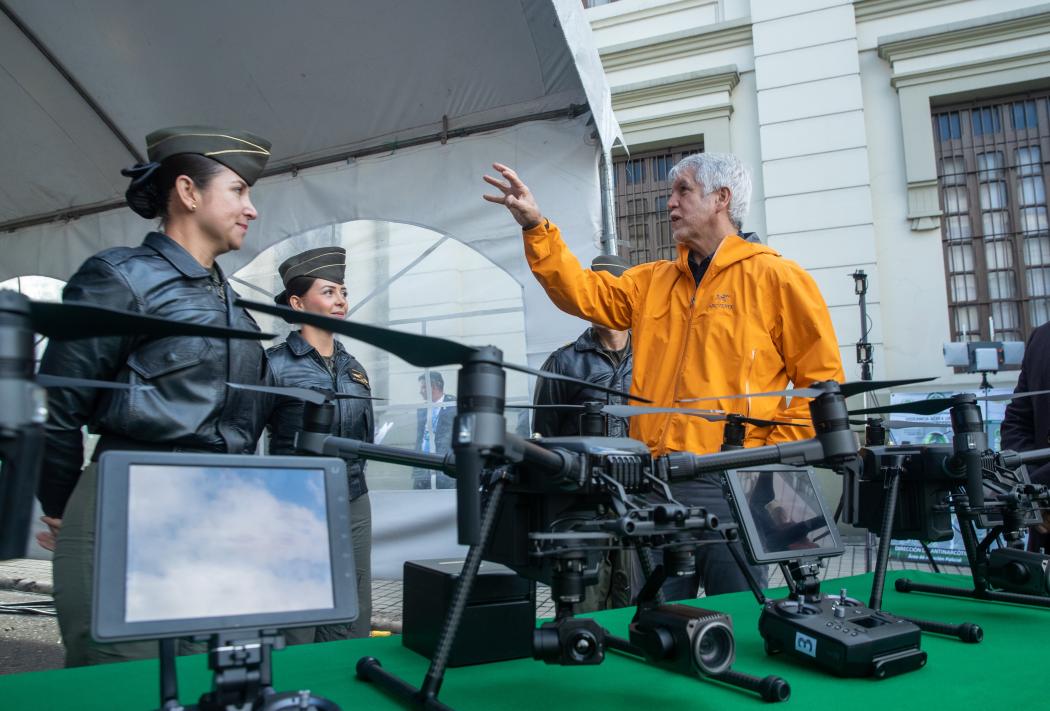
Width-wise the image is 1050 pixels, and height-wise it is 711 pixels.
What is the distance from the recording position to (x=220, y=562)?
88cm

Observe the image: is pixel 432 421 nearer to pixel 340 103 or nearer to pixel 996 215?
pixel 340 103

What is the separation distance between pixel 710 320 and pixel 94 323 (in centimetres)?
175

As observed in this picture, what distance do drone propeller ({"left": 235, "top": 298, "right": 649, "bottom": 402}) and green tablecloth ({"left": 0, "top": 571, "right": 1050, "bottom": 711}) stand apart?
566 millimetres

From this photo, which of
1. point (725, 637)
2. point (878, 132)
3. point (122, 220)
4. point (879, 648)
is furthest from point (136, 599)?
point (878, 132)

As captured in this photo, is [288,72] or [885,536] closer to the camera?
[885,536]

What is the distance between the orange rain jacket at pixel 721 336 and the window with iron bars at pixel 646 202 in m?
6.49

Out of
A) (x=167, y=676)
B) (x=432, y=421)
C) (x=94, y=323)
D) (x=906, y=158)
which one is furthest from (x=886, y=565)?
(x=906, y=158)

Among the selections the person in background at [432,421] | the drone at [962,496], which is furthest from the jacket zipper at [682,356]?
the person in background at [432,421]

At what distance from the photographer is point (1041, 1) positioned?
772 centimetres

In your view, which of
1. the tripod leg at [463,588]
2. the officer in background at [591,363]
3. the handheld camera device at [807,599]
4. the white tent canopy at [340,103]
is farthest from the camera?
the white tent canopy at [340,103]

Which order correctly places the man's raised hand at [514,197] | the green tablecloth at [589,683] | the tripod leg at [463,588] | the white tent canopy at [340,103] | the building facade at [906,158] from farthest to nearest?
the building facade at [906,158], the white tent canopy at [340,103], the man's raised hand at [514,197], the green tablecloth at [589,683], the tripod leg at [463,588]

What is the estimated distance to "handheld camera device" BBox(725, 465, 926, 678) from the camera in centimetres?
130

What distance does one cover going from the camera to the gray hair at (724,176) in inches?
93.0

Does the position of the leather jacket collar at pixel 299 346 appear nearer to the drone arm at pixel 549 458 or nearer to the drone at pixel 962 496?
the drone at pixel 962 496
